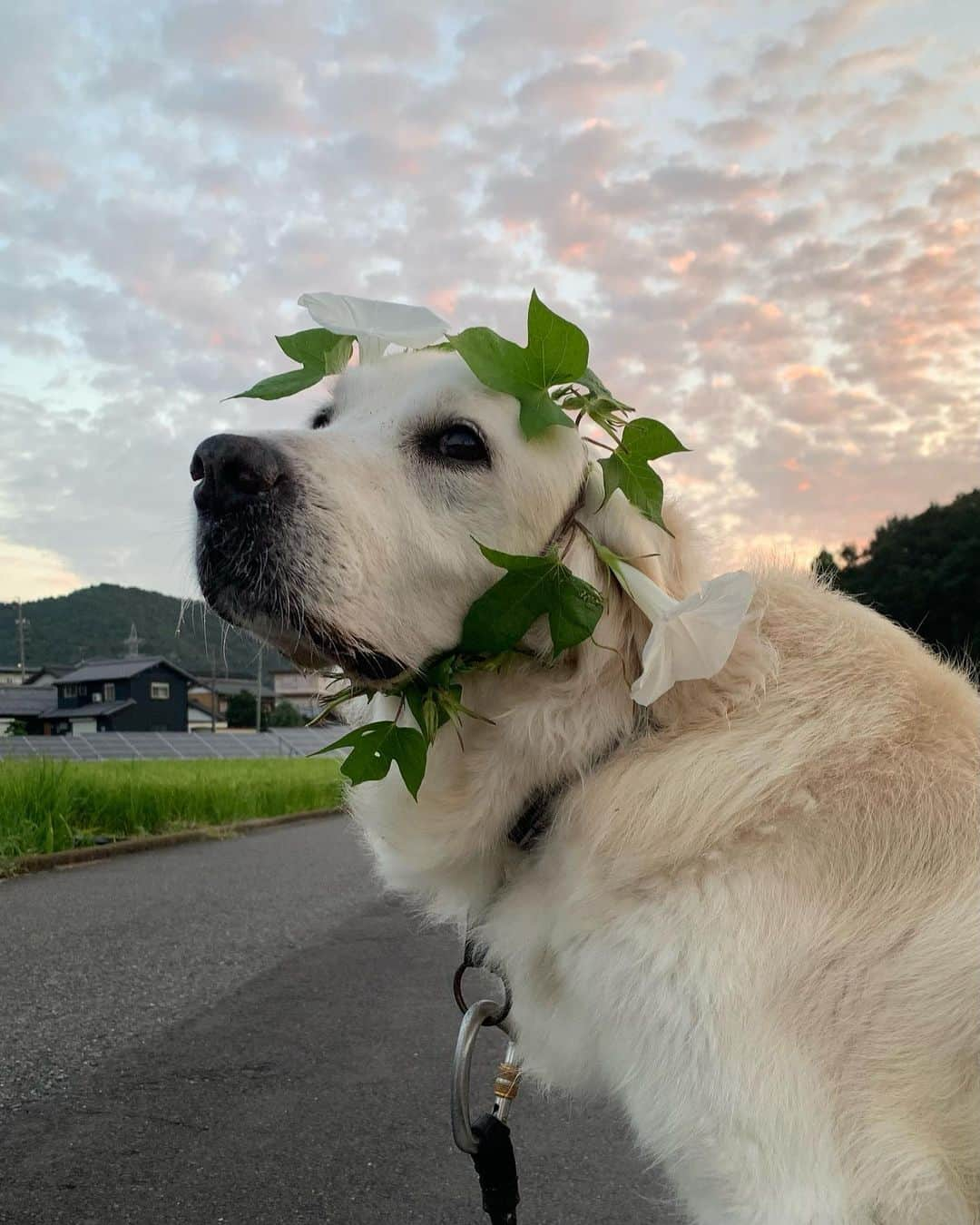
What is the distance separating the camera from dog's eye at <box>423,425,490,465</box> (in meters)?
2.24

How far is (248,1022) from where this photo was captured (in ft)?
15.6

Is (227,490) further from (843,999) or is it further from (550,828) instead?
(843,999)

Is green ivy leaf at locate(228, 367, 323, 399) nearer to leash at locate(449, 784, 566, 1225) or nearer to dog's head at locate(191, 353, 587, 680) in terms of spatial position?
dog's head at locate(191, 353, 587, 680)

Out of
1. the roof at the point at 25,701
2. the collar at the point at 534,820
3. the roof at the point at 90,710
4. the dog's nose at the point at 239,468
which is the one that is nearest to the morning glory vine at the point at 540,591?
the collar at the point at 534,820

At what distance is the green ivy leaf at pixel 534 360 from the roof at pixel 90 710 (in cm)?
8088

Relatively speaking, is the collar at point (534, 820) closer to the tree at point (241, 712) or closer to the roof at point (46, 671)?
the tree at point (241, 712)

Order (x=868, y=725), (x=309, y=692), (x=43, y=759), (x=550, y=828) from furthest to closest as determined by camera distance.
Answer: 1. (x=43, y=759)
2. (x=309, y=692)
3. (x=550, y=828)
4. (x=868, y=725)

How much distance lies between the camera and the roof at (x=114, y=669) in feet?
262

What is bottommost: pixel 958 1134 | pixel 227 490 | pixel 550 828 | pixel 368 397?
pixel 958 1134

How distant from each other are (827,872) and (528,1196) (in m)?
1.94

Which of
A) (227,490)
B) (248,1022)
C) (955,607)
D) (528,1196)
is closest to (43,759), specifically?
(248,1022)

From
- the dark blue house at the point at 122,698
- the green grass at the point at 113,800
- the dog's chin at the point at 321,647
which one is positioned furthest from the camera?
the dark blue house at the point at 122,698

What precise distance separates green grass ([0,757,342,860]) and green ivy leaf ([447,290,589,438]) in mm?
8250

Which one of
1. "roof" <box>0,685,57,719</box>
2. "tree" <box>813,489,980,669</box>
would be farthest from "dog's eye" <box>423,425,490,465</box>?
"roof" <box>0,685,57,719</box>
